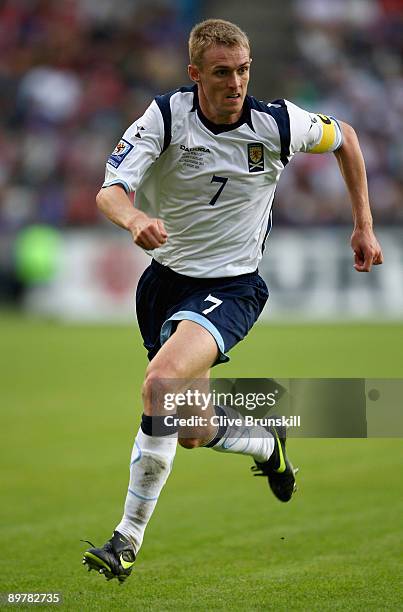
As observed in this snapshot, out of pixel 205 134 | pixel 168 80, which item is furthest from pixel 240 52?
pixel 168 80

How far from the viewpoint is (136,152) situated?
5.41 meters

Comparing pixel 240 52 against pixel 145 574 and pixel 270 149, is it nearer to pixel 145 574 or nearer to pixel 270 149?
pixel 270 149

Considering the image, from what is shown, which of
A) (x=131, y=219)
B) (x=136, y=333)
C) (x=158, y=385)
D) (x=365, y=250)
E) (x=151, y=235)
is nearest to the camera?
(x=151, y=235)

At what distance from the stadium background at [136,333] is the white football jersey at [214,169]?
162 cm

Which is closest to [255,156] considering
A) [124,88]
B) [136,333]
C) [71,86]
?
[136,333]

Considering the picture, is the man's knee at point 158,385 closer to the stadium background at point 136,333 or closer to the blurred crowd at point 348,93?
the stadium background at point 136,333

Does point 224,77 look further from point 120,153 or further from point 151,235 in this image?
point 151,235

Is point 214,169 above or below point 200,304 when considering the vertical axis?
above

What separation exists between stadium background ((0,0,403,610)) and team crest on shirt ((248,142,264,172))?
6.66 feet

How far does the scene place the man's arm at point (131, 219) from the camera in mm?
4719

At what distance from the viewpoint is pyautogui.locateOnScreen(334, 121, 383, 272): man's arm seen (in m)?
5.75

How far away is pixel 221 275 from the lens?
5848 millimetres

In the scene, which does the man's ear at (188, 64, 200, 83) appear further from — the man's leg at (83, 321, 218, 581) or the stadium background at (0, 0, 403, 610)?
the stadium background at (0, 0, 403, 610)

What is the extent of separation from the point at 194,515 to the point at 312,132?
2518mm
